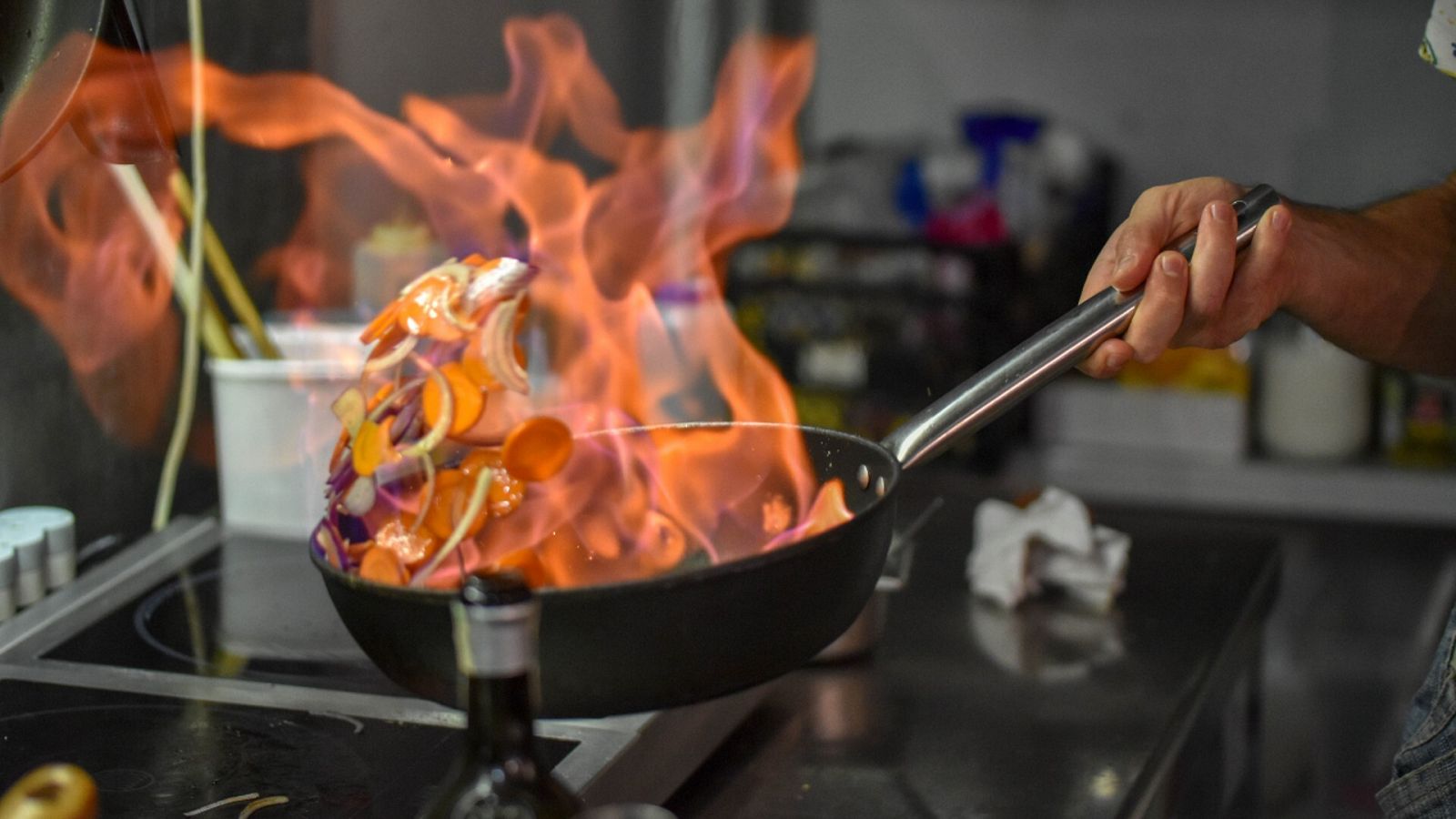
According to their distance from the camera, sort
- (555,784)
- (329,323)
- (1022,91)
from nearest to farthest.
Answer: (555,784) < (329,323) < (1022,91)

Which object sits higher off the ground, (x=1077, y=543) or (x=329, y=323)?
(x=329, y=323)

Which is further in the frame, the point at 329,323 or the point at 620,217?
the point at 620,217

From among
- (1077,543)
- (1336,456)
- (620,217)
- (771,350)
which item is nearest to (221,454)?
(1077,543)

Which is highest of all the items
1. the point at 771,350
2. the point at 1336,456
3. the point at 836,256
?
the point at 836,256

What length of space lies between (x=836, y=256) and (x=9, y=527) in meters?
1.61

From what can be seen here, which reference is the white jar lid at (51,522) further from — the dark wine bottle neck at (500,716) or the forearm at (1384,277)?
the forearm at (1384,277)

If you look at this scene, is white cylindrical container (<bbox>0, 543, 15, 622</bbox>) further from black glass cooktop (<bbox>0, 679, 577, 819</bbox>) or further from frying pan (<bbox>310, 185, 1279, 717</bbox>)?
frying pan (<bbox>310, 185, 1279, 717</bbox>)

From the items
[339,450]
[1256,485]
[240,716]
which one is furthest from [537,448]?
[1256,485]

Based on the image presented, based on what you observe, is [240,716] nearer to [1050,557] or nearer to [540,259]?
[540,259]

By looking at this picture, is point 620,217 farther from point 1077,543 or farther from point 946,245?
point 1077,543

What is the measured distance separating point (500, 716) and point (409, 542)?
10.8 inches

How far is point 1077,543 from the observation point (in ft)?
4.30

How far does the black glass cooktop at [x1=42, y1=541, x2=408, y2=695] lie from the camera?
1.07 meters

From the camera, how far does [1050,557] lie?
4.40ft
